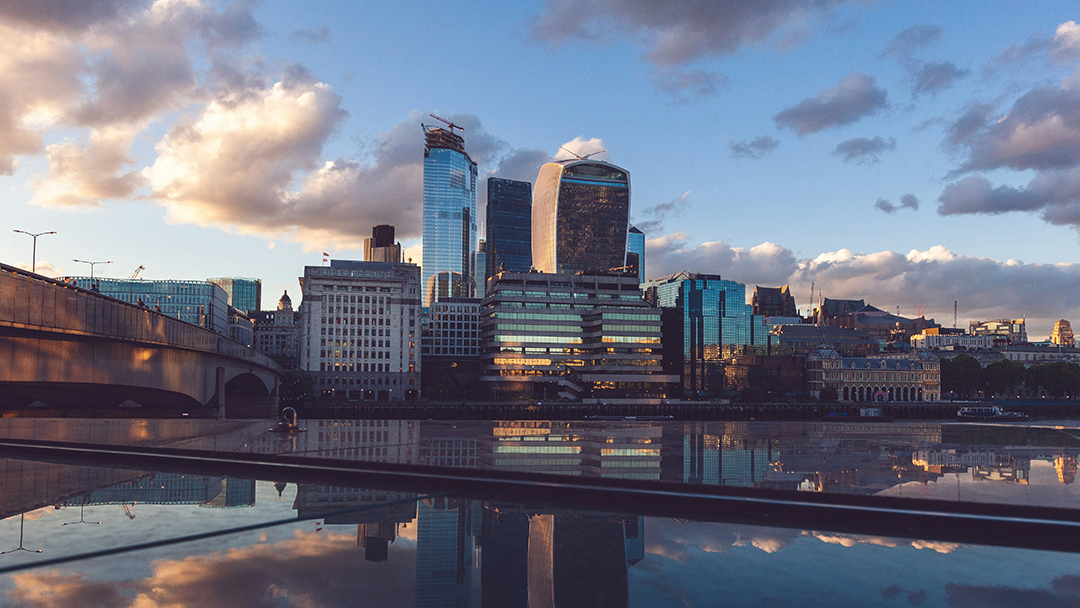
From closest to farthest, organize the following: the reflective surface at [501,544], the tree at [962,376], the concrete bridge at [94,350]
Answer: the reflective surface at [501,544]
the concrete bridge at [94,350]
the tree at [962,376]

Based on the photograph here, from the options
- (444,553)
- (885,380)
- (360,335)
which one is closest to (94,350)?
(444,553)

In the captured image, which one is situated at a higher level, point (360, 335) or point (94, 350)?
point (360, 335)

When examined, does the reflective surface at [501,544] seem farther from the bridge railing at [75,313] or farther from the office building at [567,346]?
the office building at [567,346]

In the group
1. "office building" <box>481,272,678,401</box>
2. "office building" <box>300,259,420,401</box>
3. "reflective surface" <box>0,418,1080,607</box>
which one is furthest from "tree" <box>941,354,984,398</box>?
"reflective surface" <box>0,418,1080,607</box>

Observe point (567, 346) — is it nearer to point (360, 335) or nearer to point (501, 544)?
point (360, 335)

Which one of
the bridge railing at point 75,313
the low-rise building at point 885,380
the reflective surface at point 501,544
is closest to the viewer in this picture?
the reflective surface at point 501,544

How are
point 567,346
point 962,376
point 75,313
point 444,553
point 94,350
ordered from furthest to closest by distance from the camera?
1. point 962,376
2. point 567,346
3. point 94,350
4. point 75,313
5. point 444,553

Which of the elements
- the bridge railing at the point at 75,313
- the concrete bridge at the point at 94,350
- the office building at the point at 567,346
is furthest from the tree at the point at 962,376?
the bridge railing at the point at 75,313

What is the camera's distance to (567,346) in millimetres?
175500

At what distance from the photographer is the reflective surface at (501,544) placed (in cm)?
1014

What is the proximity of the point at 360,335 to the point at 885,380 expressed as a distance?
150 m

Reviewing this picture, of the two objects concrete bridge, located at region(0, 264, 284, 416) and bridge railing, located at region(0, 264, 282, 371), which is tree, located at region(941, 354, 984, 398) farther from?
bridge railing, located at region(0, 264, 282, 371)

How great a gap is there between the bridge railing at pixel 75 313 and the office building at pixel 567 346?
118470 mm

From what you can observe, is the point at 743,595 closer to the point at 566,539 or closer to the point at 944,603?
the point at 944,603
